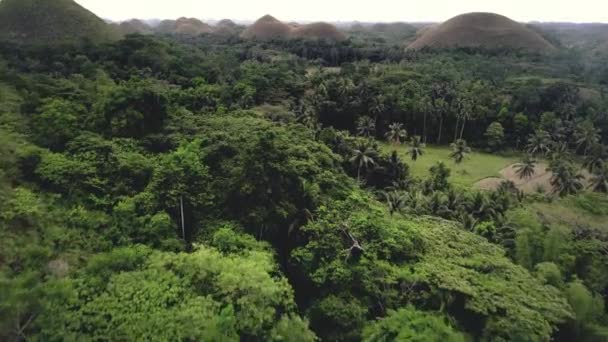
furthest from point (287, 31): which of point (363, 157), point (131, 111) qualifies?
point (131, 111)

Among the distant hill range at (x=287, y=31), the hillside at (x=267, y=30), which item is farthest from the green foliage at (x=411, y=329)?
the hillside at (x=267, y=30)

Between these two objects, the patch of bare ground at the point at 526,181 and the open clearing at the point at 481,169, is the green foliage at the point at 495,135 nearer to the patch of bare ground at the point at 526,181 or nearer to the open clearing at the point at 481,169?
the open clearing at the point at 481,169

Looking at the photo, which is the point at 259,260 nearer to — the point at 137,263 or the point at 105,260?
the point at 137,263

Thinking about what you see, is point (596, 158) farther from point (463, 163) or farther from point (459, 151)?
point (463, 163)

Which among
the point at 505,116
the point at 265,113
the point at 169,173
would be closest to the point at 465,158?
the point at 505,116

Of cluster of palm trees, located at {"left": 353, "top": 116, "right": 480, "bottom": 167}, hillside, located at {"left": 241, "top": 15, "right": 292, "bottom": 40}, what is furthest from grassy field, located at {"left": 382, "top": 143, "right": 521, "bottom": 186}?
hillside, located at {"left": 241, "top": 15, "right": 292, "bottom": 40}

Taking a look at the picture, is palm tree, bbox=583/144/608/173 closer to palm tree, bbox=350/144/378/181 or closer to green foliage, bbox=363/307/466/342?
palm tree, bbox=350/144/378/181
